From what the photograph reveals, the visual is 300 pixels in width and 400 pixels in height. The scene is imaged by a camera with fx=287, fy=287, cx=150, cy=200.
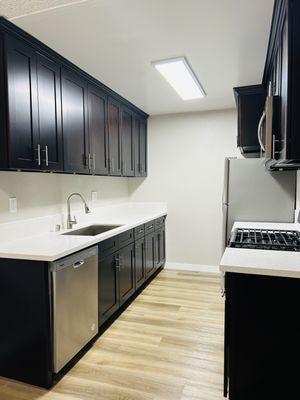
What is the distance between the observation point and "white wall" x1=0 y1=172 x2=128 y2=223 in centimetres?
230

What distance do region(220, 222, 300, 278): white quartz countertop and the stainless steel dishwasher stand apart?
108 cm

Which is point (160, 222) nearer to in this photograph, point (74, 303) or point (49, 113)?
point (74, 303)

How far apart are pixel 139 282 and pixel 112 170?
138cm

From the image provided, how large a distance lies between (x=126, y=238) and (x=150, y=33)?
191 centimetres

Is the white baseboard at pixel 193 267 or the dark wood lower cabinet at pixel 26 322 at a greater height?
the dark wood lower cabinet at pixel 26 322

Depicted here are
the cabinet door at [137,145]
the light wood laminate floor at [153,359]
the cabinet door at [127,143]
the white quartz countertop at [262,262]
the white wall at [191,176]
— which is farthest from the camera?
the white wall at [191,176]

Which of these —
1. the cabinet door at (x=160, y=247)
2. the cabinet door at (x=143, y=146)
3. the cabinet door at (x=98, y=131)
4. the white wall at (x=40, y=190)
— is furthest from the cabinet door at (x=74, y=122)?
the cabinet door at (x=160, y=247)

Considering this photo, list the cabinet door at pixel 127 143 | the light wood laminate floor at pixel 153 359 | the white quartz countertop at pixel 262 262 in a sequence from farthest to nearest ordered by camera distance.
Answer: the cabinet door at pixel 127 143
the light wood laminate floor at pixel 153 359
the white quartz countertop at pixel 262 262

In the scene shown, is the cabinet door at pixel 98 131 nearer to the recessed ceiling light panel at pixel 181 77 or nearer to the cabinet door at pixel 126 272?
the recessed ceiling light panel at pixel 181 77

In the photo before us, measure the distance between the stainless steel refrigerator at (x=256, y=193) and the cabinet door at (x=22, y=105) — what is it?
6.79ft

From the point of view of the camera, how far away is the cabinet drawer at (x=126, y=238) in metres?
2.93

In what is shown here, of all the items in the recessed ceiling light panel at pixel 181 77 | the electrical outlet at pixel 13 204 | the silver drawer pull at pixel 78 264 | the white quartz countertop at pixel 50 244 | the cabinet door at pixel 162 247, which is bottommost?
the cabinet door at pixel 162 247

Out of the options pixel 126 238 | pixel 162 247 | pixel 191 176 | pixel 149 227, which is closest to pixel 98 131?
pixel 126 238

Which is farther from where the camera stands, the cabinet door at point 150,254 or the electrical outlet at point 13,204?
the cabinet door at point 150,254
